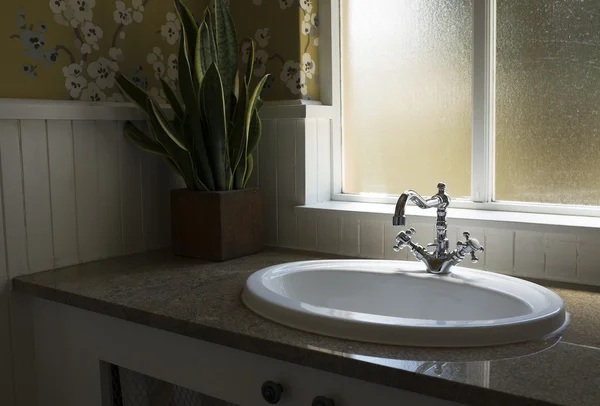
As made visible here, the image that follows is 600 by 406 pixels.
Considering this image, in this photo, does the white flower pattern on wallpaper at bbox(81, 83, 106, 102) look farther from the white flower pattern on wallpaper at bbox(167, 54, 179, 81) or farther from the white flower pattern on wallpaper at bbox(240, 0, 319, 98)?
the white flower pattern on wallpaper at bbox(240, 0, 319, 98)

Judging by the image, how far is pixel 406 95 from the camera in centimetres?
165

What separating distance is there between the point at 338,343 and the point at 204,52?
0.89 meters

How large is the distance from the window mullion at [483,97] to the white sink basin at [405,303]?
279 mm

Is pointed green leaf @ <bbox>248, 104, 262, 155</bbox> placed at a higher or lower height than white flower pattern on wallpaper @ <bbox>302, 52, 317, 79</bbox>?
lower

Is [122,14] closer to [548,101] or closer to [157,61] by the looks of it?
[157,61]

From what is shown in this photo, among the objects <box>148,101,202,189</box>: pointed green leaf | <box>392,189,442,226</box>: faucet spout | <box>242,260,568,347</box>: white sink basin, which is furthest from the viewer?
<box>148,101,202,189</box>: pointed green leaf

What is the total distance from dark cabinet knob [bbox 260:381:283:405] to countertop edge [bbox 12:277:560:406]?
0.05 m

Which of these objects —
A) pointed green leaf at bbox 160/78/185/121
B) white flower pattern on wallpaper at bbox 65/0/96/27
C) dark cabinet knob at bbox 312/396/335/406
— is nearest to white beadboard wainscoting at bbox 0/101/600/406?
pointed green leaf at bbox 160/78/185/121

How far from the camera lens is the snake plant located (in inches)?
60.1

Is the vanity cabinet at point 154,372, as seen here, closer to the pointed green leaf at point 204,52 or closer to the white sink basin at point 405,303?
the white sink basin at point 405,303

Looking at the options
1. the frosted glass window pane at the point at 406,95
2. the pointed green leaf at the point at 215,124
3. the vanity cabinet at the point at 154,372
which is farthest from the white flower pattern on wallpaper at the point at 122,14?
the vanity cabinet at the point at 154,372

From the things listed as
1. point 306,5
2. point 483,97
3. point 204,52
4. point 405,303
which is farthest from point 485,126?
point 204,52

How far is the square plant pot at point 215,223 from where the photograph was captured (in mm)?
1552

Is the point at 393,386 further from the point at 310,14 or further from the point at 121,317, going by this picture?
the point at 310,14
